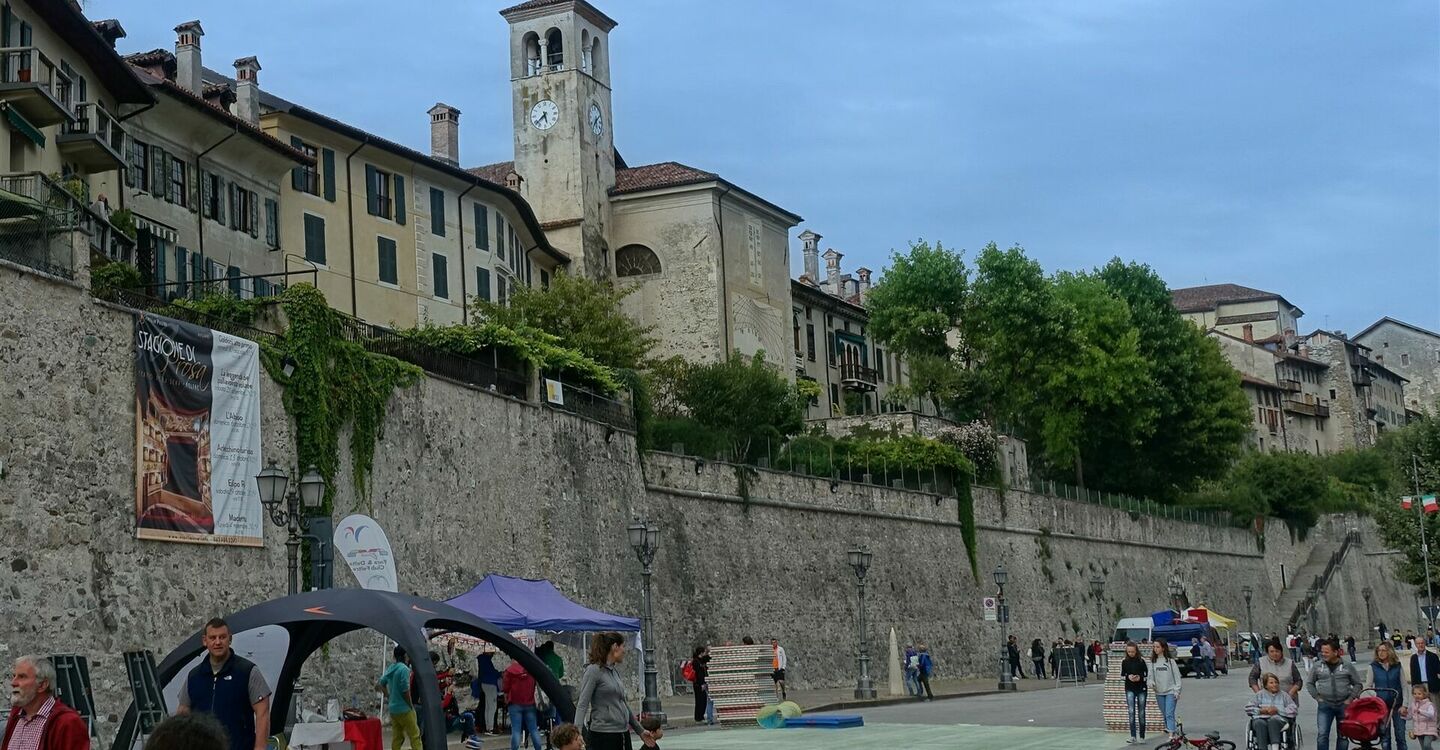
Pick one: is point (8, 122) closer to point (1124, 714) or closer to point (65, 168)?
point (65, 168)

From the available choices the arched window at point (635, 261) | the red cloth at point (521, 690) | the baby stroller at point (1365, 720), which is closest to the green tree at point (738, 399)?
the arched window at point (635, 261)

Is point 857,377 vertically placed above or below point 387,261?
below

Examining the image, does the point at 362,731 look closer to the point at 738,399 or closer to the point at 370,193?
the point at 370,193

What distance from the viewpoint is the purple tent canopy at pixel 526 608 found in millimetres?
28203

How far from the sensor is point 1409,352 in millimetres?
141125

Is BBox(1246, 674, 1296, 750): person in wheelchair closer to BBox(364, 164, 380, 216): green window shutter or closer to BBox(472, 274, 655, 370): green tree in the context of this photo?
BBox(472, 274, 655, 370): green tree

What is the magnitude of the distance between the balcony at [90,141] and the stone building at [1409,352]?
12186cm

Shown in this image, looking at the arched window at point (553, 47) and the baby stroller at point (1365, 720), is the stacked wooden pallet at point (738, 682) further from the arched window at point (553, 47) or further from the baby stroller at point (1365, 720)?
the arched window at point (553, 47)

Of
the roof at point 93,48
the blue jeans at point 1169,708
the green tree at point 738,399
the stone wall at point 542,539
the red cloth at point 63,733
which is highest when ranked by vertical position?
the roof at point 93,48

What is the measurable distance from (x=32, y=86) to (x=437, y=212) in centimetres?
2406

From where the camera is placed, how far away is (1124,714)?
25.5 m

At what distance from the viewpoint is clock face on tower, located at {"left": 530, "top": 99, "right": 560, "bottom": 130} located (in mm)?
63625

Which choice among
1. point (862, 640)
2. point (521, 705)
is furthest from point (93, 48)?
point (862, 640)

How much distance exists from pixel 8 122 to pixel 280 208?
638 inches
